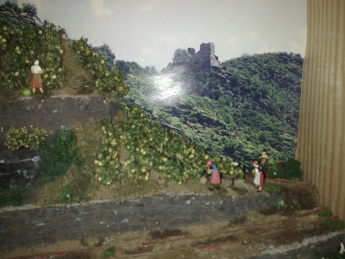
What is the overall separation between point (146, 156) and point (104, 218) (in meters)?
1.98

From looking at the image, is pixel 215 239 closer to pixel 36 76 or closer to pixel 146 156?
pixel 146 156

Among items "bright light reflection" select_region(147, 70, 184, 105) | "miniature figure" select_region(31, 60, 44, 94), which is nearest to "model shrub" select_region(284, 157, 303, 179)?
"bright light reflection" select_region(147, 70, 184, 105)

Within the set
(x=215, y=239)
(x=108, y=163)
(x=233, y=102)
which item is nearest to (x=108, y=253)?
(x=108, y=163)

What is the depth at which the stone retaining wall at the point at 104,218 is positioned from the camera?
6281 mm

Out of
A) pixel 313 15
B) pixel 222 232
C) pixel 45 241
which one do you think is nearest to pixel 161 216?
pixel 222 232

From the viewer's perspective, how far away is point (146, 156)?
6895 millimetres

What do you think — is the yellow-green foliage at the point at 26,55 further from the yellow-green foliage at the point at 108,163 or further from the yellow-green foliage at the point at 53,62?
the yellow-green foliage at the point at 108,163

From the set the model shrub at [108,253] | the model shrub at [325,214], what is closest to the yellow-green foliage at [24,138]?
the model shrub at [108,253]

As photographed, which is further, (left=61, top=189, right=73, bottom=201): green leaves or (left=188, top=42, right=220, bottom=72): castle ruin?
(left=188, top=42, right=220, bottom=72): castle ruin

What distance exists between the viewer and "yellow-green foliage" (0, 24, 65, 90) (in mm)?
7090

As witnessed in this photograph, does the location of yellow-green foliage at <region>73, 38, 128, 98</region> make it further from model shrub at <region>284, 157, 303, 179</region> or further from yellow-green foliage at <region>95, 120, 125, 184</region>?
model shrub at <region>284, 157, 303, 179</region>

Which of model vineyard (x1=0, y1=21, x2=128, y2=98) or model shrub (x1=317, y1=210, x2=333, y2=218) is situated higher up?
model vineyard (x1=0, y1=21, x2=128, y2=98)

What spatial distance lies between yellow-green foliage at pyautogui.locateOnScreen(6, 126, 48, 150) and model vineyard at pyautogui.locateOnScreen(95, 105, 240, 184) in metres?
1.82

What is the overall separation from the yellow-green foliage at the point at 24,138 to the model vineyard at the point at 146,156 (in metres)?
1.82
